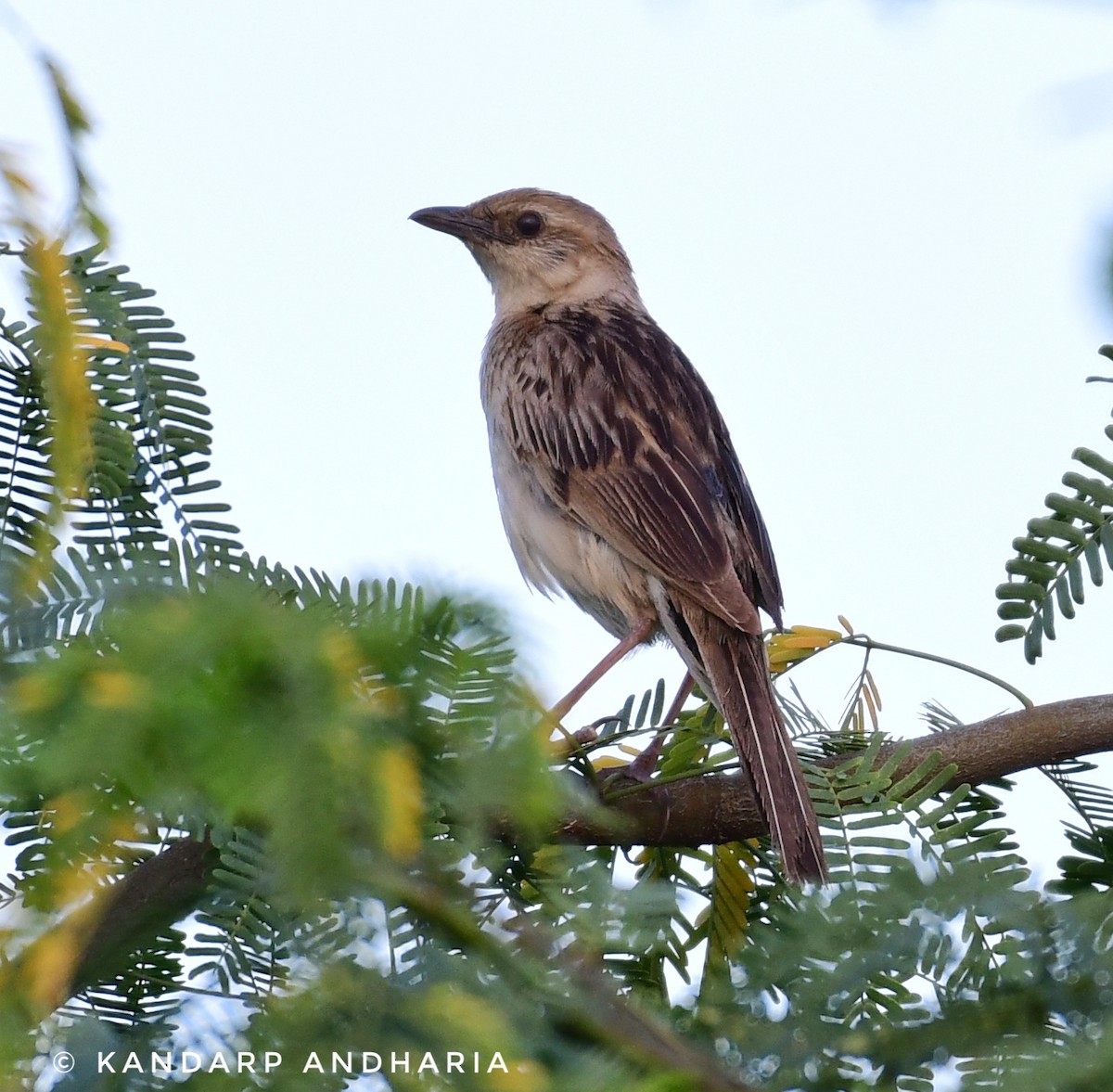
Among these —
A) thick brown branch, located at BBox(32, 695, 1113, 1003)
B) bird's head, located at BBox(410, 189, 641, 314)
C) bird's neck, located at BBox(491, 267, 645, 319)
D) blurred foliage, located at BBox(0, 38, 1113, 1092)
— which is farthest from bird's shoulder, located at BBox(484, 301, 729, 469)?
blurred foliage, located at BBox(0, 38, 1113, 1092)

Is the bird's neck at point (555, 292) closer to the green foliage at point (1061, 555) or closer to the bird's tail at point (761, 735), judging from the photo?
the bird's tail at point (761, 735)

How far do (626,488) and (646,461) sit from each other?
0.17 metres

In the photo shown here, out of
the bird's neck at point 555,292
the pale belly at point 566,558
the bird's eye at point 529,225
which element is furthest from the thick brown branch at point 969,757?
the bird's eye at point 529,225

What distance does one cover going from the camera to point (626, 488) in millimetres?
5469

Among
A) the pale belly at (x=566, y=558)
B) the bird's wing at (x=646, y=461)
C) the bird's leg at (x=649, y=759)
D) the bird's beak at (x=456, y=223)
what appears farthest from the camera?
the bird's beak at (x=456, y=223)

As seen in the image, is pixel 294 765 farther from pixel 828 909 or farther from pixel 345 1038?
pixel 828 909

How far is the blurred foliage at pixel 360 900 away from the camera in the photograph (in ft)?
3.20

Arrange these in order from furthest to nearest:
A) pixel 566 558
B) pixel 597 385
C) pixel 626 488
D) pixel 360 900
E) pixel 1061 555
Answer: pixel 597 385 → pixel 566 558 → pixel 626 488 → pixel 1061 555 → pixel 360 900

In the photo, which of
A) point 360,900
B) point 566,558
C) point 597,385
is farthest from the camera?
point 597,385

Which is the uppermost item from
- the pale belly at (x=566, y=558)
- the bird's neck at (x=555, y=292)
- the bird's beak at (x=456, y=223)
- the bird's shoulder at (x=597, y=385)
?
the bird's beak at (x=456, y=223)

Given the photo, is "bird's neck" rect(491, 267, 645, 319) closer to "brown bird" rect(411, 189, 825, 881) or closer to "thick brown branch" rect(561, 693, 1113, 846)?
"brown bird" rect(411, 189, 825, 881)

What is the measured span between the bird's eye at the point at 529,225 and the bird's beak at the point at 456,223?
0.14 metres

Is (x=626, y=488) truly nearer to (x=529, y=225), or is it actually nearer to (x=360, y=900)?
(x=529, y=225)

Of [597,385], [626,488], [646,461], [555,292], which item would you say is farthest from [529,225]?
[626,488]
